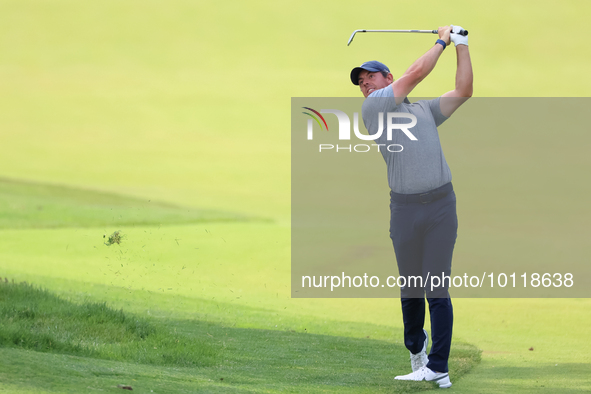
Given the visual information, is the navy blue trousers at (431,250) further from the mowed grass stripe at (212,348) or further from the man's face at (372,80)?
the man's face at (372,80)

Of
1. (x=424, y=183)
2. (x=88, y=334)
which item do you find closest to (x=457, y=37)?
(x=424, y=183)

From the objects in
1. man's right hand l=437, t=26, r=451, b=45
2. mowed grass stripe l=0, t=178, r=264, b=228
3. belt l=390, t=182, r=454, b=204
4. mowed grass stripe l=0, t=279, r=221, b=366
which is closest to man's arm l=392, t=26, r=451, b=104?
man's right hand l=437, t=26, r=451, b=45

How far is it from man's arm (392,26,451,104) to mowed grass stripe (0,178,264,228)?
9.12 meters

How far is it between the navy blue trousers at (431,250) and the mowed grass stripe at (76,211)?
879 cm

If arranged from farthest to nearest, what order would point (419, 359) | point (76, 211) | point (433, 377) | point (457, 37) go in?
point (76, 211) < point (419, 359) < point (433, 377) < point (457, 37)

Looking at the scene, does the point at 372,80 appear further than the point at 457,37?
Yes

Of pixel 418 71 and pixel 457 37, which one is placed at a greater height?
pixel 457 37

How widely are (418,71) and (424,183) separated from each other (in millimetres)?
753

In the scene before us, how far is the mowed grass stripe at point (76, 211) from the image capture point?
531 inches

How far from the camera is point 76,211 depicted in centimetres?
1408

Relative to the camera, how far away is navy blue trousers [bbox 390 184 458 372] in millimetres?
4395

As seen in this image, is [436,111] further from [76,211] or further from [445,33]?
[76,211]

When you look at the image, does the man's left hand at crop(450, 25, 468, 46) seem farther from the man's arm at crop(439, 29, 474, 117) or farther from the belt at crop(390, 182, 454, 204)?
the belt at crop(390, 182, 454, 204)

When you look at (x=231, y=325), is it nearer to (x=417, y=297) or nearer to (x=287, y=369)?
(x=287, y=369)
